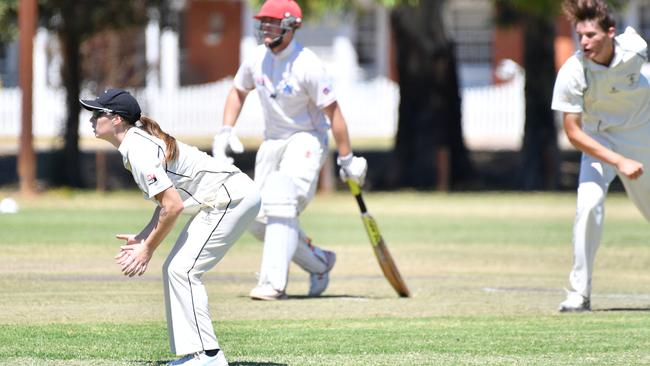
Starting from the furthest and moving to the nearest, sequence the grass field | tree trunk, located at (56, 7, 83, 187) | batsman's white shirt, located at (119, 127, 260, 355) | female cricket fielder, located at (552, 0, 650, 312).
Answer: tree trunk, located at (56, 7, 83, 187) → female cricket fielder, located at (552, 0, 650, 312) → the grass field → batsman's white shirt, located at (119, 127, 260, 355)

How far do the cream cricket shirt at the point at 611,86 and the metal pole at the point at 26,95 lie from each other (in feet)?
44.2

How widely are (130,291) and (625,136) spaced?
3.62 metres

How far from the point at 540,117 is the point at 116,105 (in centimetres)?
2024

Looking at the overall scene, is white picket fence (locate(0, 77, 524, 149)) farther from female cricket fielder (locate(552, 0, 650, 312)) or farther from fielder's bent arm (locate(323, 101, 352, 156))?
female cricket fielder (locate(552, 0, 650, 312))

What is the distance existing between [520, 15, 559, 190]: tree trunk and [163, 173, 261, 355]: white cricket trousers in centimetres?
1894

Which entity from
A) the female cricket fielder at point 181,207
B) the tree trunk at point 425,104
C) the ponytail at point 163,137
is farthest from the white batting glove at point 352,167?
the tree trunk at point 425,104

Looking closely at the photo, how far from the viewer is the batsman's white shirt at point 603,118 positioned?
32.1ft

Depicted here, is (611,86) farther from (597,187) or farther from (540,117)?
(540,117)

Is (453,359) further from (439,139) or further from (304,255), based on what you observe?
(439,139)

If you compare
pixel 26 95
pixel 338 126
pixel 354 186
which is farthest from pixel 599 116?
pixel 26 95

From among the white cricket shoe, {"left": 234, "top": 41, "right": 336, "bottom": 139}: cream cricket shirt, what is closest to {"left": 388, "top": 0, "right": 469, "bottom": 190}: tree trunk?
{"left": 234, "top": 41, "right": 336, "bottom": 139}: cream cricket shirt

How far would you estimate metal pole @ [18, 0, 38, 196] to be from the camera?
72.8 feet

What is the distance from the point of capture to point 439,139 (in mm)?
26688

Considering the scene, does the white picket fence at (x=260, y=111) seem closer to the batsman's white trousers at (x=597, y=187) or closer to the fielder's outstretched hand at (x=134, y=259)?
the batsman's white trousers at (x=597, y=187)
